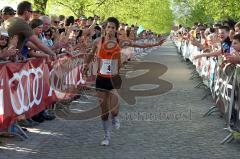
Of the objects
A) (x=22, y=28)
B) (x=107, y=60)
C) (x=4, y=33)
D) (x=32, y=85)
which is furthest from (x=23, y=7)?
(x=107, y=60)

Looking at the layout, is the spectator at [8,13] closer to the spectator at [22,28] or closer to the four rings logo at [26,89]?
the spectator at [22,28]

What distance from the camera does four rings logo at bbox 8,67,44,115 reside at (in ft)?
26.2

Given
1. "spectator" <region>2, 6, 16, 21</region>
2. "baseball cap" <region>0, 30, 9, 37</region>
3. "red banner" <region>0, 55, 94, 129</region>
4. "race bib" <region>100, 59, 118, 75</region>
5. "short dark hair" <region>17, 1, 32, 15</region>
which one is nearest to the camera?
"red banner" <region>0, 55, 94, 129</region>

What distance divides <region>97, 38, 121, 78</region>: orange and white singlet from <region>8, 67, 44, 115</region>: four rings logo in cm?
125

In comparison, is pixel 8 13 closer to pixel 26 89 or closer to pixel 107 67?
pixel 26 89

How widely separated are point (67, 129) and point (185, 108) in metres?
3.71

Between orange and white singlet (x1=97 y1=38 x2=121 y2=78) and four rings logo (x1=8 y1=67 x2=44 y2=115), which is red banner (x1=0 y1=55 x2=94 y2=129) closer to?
four rings logo (x1=8 y1=67 x2=44 y2=115)

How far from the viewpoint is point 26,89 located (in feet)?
28.0

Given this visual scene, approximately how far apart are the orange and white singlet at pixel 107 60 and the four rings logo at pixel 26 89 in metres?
1.25

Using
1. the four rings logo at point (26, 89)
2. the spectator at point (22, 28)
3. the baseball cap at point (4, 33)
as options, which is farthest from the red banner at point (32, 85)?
the baseball cap at point (4, 33)

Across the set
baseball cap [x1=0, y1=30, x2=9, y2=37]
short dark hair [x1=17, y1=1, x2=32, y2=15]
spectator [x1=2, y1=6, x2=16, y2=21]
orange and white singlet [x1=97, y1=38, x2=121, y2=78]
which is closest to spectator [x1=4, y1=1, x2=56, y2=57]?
short dark hair [x1=17, y1=1, x2=32, y2=15]

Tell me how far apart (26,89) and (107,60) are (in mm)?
1447

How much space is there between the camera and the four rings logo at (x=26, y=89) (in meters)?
7.98

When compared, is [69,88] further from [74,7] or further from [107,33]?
[74,7]
